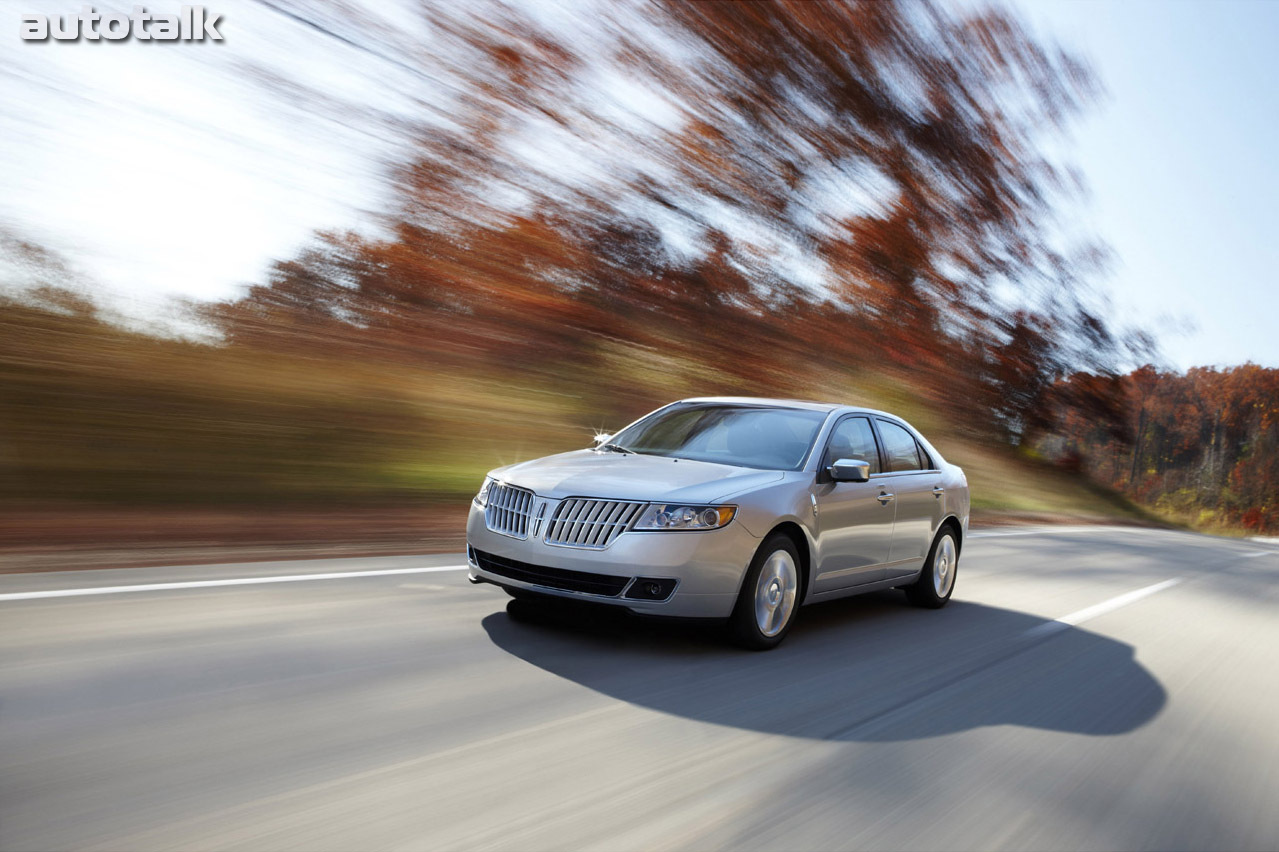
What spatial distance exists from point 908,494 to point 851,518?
103 centimetres

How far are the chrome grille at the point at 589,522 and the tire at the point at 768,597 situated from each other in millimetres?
794

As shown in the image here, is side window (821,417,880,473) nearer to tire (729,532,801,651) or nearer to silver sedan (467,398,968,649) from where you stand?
silver sedan (467,398,968,649)

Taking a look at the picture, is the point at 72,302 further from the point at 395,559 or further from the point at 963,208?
the point at 963,208

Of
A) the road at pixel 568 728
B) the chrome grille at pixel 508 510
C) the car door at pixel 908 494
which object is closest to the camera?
the road at pixel 568 728

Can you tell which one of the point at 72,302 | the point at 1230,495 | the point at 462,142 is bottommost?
the point at 1230,495

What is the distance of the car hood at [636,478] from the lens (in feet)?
19.3

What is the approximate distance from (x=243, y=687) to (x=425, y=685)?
0.78 m

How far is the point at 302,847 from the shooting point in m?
3.19

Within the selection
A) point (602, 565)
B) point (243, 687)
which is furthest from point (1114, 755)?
point (243, 687)

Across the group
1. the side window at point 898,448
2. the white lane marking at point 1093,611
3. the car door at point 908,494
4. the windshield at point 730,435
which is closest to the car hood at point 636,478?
the windshield at point 730,435

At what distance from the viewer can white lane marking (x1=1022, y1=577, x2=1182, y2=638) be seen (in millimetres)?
7773

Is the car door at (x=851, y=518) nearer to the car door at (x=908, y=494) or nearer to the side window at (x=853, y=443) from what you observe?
the side window at (x=853, y=443)

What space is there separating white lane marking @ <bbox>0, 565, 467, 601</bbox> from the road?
47mm

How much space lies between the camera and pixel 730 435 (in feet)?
23.4
